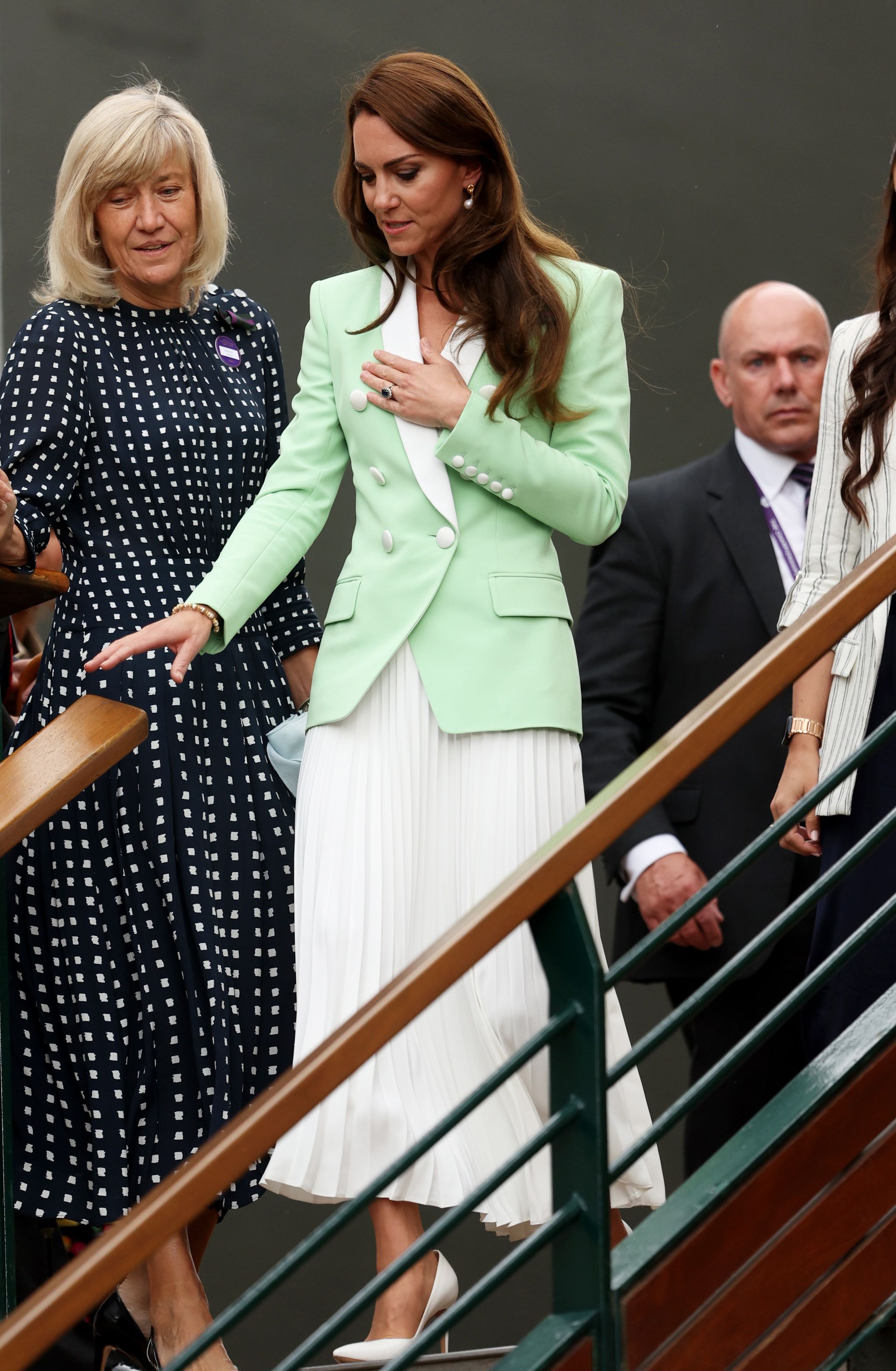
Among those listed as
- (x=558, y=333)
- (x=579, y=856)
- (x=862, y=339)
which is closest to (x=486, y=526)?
(x=558, y=333)

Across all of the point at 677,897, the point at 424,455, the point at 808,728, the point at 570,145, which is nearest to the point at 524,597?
the point at 424,455

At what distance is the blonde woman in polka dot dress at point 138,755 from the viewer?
2992mm

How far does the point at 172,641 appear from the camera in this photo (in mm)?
2682

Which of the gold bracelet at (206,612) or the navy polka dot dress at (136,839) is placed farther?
the navy polka dot dress at (136,839)

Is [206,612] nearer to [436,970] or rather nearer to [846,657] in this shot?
[846,657]

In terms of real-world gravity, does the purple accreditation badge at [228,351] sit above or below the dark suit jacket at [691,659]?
above

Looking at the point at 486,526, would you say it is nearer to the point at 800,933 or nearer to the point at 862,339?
the point at 862,339

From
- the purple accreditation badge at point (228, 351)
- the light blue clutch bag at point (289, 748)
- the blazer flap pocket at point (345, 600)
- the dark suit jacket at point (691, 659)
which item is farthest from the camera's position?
the dark suit jacket at point (691, 659)

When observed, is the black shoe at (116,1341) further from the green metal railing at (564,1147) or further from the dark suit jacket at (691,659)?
the dark suit jacket at (691,659)

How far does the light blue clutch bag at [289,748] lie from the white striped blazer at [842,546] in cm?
85

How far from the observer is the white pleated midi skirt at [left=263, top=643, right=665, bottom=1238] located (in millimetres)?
2635

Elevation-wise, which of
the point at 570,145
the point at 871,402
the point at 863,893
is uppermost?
the point at 570,145

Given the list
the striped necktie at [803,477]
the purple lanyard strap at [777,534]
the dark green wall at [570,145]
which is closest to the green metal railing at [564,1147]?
the purple lanyard strap at [777,534]

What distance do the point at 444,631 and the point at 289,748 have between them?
0.48m
